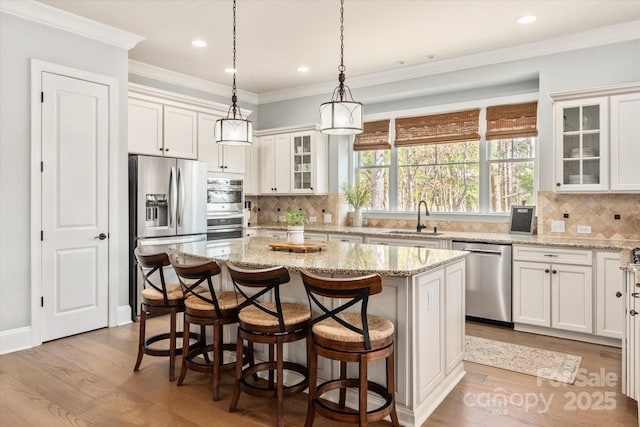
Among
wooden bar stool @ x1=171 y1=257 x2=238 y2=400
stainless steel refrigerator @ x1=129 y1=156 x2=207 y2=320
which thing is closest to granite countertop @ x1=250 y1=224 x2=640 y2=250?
stainless steel refrigerator @ x1=129 y1=156 x2=207 y2=320

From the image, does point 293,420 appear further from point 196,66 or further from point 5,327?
point 196,66

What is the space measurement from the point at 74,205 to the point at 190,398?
2337 mm

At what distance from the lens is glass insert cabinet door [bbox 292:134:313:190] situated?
243 inches

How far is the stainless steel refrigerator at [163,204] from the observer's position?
15.0 feet

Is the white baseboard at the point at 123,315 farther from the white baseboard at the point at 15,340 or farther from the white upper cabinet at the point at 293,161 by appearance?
the white upper cabinet at the point at 293,161

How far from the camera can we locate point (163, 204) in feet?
15.8

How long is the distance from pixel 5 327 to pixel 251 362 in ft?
7.45

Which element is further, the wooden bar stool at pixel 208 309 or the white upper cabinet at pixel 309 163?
the white upper cabinet at pixel 309 163

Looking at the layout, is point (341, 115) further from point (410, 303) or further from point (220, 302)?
point (220, 302)

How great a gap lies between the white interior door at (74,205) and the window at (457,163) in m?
3.57

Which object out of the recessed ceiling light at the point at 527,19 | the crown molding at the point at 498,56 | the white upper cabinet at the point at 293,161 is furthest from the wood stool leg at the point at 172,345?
the crown molding at the point at 498,56

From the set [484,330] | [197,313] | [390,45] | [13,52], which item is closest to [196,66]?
[13,52]

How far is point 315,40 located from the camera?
179 inches

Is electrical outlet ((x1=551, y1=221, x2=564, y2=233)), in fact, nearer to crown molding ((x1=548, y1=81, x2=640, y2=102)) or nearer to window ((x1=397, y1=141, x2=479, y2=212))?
window ((x1=397, y1=141, x2=479, y2=212))
